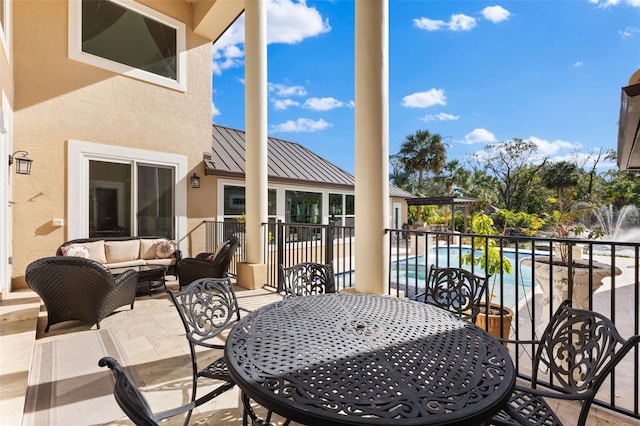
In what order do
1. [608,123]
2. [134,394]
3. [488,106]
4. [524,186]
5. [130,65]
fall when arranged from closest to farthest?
[134,394] < [130,65] < [524,186] < [608,123] < [488,106]

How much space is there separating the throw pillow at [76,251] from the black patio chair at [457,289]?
5.54m

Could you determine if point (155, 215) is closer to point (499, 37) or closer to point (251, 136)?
point (251, 136)

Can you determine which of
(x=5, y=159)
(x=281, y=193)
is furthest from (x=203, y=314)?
(x=281, y=193)

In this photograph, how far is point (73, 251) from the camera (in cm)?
519

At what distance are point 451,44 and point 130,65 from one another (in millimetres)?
32969

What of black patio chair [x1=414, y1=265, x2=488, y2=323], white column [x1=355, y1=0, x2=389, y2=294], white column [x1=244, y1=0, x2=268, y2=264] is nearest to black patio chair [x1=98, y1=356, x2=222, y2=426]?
black patio chair [x1=414, y1=265, x2=488, y2=323]

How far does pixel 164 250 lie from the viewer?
6277 mm

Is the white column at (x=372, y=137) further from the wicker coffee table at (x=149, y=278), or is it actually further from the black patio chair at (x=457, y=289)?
the wicker coffee table at (x=149, y=278)

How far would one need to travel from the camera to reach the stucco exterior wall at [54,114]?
5344mm

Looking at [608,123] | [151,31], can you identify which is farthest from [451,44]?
[151,31]

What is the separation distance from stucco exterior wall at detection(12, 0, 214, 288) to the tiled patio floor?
142 centimetres

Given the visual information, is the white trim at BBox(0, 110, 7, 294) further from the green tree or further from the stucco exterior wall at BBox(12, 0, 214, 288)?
the green tree

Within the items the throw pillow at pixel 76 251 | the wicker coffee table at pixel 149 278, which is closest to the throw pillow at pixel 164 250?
the wicker coffee table at pixel 149 278

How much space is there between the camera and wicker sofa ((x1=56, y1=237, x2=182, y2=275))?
17.5ft
